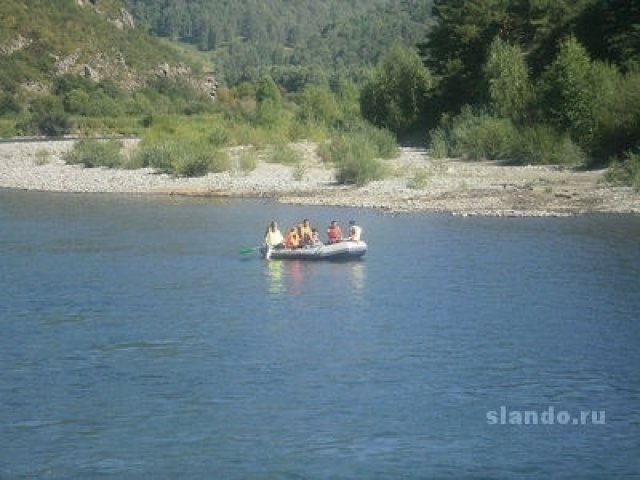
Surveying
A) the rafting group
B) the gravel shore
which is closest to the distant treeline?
the gravel shore

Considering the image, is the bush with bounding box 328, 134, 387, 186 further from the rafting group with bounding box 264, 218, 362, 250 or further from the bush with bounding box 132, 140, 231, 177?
the rafting group with bounding box 264, 218, 362, 250

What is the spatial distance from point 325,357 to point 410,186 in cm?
2935

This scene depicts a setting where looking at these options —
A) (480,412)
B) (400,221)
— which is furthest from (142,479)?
(400,221)

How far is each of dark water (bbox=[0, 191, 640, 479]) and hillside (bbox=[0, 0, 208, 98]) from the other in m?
102

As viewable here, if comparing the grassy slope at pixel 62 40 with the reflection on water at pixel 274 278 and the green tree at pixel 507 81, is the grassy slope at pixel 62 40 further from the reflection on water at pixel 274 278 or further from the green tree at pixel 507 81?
the reflection on water at pixel 274 278

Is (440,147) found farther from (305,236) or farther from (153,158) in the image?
(305,236)

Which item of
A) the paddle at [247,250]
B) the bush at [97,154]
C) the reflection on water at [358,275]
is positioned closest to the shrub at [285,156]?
the bush at [97,154]

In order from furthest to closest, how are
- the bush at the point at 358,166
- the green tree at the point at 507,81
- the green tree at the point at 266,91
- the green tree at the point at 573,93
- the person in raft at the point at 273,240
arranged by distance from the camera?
the green tree at the point at 266,91 < the green tree at the point at 507,81 < the green tree at the point at 573,93 < the bush at the point at 358,166 < the person in raft at the point at 273,240

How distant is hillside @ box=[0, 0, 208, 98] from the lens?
13762 centimetres

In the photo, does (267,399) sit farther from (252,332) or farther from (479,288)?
(479,288)

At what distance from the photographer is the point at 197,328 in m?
26.5

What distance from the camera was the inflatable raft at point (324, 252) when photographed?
1362 inches

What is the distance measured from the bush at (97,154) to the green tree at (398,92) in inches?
829

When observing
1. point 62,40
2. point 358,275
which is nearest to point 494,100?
point 358,275
